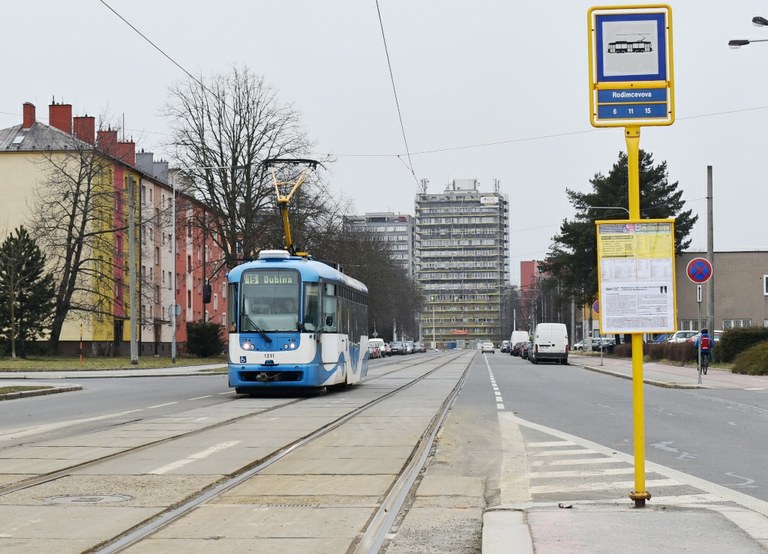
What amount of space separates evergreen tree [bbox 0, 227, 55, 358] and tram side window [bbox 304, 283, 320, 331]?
35.3 meters

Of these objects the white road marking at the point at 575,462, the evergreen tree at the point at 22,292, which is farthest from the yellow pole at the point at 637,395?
the evergreen tree at the point at 22,292

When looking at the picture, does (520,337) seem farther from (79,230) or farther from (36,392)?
(36,392)

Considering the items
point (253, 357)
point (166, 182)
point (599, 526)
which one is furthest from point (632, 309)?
point (166, 182)

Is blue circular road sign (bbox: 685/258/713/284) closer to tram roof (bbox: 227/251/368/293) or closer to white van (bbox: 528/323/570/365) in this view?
tram roof (bbox: 227/251/368/293)

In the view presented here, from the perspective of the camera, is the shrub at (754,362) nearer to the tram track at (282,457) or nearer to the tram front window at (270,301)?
the tram front window at (270,301)

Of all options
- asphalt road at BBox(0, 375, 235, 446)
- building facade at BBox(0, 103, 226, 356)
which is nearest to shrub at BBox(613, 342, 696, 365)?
asphalt road at BBox(0, 375, 235, 446)

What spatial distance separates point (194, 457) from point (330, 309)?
1359 centimetres

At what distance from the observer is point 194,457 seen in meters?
12.4

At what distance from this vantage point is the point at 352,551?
22.9 feet

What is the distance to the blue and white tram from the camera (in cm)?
2428

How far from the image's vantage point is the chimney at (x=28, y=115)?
241 ft

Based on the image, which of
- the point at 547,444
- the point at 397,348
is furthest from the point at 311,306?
the point at 397,348

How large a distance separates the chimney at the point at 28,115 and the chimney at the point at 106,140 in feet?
39.2

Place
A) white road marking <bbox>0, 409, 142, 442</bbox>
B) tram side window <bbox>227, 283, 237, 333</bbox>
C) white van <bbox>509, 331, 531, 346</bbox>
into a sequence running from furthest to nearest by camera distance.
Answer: white van <bbox>509, 331, 531, 346</bbox> → tram side window <bbox>227, 283, 237, 333</bbox> → white road marking <bbox>0, 409, 142, 442</bbox>
